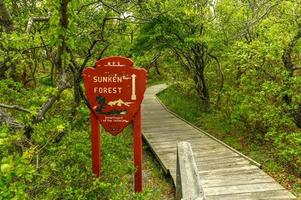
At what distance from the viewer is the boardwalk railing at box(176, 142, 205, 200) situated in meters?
3.24

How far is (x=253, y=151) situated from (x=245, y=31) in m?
4.19

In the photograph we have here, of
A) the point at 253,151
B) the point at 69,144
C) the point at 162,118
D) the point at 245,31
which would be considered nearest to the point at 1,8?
the point at 69,144

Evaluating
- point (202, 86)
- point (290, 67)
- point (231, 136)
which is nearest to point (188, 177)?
point (290, 67)

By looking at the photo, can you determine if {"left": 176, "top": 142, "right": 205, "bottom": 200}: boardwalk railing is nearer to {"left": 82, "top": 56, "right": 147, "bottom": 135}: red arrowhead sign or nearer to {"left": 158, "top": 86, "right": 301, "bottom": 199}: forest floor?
{"left": 82, "top": 56, "right": 147, "bottom": 135}: red arrowhead sign

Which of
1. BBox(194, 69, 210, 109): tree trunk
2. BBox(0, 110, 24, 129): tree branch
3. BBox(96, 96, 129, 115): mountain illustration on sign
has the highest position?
BBox(0, 110, 24, 129): tree branch

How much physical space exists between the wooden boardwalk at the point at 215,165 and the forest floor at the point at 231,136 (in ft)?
1.76

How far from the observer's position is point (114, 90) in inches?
235

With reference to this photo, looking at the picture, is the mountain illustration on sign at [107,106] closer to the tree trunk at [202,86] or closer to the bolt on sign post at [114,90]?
the bolt on sign post at [114,90]

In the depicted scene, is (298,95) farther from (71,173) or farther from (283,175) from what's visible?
(71,173)

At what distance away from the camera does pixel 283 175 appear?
8.15m

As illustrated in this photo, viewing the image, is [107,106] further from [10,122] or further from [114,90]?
[10,122]

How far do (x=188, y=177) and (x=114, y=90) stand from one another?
8.32ft

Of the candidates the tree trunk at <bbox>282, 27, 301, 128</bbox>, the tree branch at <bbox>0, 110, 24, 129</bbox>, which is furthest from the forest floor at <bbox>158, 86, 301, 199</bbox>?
the tree branch at <bbox>0, 110, 24, 129</bbox>

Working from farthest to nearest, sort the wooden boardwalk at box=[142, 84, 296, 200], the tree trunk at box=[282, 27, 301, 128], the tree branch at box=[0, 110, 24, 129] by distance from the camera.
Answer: the tree trunk at box=[282, 27, 301, 128]
the wooden boardwalk at box=[142, 84, 296, 200]
the tree branch at box=[0, 110, 24, 129]
